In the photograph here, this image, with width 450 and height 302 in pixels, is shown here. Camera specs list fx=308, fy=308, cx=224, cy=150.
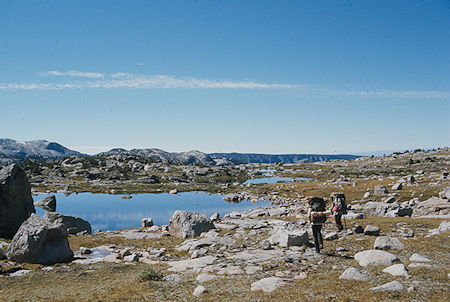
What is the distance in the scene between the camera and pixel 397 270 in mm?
13109

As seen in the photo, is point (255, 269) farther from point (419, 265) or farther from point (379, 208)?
point (379, 208)

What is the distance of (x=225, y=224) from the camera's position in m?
31.6

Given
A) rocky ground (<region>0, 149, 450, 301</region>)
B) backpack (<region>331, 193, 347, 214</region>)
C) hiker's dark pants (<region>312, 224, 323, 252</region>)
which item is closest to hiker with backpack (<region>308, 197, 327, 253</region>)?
hiker's dark pants (<region>312, 224, 323, 252</region>)

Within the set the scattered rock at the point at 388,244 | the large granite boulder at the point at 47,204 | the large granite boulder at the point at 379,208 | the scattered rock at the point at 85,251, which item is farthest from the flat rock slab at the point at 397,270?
the large granite boulder at the point at 47,204

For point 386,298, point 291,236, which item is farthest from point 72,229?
point 386,298

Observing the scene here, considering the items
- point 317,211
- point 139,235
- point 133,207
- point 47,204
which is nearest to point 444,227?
point 317,211

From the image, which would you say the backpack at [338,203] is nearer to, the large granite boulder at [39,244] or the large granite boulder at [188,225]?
the large granite boulder at [188,225]

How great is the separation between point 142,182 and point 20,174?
252 ft

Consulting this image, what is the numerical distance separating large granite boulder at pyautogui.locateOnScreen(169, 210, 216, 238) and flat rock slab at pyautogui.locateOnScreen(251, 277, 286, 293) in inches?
594

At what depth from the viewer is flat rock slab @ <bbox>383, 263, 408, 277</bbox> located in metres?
12.9

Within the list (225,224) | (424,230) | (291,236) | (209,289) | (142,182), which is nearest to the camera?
(209,289)

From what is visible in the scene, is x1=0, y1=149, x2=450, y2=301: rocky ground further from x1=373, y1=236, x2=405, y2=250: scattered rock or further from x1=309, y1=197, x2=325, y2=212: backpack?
x1=309, y1=197, x2=325, y2=212: backpack

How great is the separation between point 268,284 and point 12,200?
28.0 metres

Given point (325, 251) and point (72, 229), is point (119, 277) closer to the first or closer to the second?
point (325, 251)
